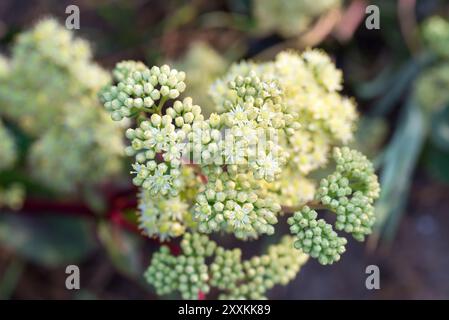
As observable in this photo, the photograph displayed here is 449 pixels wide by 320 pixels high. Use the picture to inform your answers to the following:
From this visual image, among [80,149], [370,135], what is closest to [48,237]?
[80,149]

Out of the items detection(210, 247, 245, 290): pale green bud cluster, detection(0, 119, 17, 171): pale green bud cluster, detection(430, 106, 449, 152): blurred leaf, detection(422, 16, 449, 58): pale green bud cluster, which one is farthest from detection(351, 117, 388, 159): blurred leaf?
detection(0, 119, 17, 171): pale green bud cluster

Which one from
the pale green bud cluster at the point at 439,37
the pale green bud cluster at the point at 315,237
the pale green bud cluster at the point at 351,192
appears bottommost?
the pale green bud cluster at the point at 315,237

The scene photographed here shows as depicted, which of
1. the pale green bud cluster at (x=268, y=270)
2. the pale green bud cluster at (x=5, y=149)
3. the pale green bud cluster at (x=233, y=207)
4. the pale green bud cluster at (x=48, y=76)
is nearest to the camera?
the pale green bud cluster at (x=233, y=207)

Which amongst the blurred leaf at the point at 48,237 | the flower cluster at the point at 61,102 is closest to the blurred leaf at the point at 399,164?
the flower cluster at the point at 61,102

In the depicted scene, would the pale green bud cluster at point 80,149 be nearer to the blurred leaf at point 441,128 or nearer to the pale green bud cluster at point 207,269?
the pale green bud cluster at point 207,269

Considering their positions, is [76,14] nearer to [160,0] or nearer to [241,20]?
[241,20]

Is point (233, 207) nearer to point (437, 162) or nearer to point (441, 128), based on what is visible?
point (441, 128)

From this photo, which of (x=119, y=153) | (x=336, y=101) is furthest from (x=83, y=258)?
(x=336, y=101)
